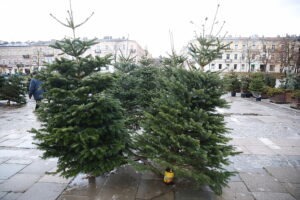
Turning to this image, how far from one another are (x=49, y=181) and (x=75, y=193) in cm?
79

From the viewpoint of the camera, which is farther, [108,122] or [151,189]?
[151,189]

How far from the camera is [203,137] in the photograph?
10.3ft

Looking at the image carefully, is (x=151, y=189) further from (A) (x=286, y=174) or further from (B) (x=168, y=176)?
(A) (x=286, y=174)

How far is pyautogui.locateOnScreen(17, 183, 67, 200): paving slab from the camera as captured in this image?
322 centimetres

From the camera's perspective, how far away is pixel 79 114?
2980mm

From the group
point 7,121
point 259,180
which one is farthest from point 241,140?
point 7,121

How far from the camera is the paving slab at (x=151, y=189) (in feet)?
10.9

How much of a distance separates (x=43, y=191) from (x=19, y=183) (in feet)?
2.29

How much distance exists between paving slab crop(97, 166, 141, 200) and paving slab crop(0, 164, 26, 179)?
7.51ft

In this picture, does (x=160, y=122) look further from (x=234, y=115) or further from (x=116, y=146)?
(x=234, y=115)

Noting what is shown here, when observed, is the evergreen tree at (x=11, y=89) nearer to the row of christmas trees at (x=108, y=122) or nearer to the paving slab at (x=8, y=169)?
the paving slab at (x=8, y=169)

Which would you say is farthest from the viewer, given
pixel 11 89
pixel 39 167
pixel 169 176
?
pixel 11 89

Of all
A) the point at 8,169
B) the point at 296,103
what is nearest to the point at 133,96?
the point at 8,169

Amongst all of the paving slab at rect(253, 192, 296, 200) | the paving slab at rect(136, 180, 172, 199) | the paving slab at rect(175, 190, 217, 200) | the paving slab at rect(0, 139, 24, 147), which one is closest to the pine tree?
the paving slab at rect(136, 180, 172, 199)
